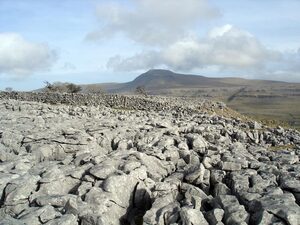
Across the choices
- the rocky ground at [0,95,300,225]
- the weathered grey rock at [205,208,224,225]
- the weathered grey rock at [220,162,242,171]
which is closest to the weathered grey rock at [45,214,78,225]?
the rocky ground at [0,95,300,225]

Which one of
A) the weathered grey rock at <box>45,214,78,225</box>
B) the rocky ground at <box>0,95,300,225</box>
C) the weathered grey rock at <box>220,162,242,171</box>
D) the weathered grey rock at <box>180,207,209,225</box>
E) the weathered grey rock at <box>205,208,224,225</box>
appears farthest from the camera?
the weathered grey rock at <box>220,162,242,171</box>

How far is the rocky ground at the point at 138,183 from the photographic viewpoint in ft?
49.0

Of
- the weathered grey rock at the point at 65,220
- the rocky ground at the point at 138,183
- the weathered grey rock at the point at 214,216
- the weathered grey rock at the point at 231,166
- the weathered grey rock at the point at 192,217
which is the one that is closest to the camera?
the weathered grey rock at the point at 192,217

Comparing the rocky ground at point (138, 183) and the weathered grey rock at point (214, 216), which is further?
the rocky ground at point (138, 183)

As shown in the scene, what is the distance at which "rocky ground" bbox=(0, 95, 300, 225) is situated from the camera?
1493 cm

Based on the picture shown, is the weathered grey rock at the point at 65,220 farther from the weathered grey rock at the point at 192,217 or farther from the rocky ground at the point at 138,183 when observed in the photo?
the weathered grey rock at the point at 192,217

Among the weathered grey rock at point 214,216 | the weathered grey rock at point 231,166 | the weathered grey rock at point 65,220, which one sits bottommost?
the weathered grey rock at point 65,220

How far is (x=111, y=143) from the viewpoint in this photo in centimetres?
2761

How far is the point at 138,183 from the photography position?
60.3ft

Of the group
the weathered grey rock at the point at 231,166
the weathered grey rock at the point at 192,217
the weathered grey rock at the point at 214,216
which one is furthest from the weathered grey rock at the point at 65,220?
the weathered grey rock at the point at 231,166

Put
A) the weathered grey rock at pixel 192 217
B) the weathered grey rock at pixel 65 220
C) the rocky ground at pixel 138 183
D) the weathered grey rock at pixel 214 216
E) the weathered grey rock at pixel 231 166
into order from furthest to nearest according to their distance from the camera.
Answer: the weathered grey rock at pixel 231 166, the rocky ground at pixel 138 183, the weathered grey rock at pixel 65 220, the weathered grey rock at pixel 214 216, the weathered grey rock at pixel 192 217

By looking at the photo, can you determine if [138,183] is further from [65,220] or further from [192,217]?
[192,217]

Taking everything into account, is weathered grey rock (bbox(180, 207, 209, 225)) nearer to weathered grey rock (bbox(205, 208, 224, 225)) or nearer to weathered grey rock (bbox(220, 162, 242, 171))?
weathered grey rock (bbox(205, 208, 224, 225))

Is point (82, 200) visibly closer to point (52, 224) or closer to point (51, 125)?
point (52, 224)
